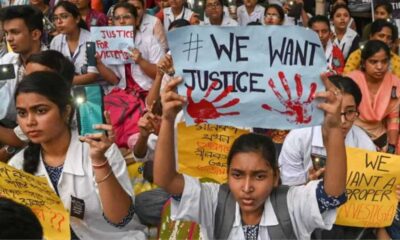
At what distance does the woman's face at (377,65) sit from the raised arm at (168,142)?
2.94 m

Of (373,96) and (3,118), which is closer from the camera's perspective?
(3,118)

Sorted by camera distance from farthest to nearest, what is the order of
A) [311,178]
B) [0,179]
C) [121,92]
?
[121,92] → [311,178] → [0,179]

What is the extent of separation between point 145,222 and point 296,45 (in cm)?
134

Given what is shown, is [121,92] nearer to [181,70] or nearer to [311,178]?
[311,178]

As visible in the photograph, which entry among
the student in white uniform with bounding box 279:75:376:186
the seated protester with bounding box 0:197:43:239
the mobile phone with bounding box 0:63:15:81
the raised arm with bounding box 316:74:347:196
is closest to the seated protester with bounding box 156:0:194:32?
the mobile phone with bounding box 0:63:15:81

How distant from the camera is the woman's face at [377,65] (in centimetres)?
490

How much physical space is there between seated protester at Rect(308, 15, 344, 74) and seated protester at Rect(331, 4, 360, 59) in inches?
15.4

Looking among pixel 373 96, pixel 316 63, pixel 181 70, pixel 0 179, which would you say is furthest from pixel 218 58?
pixel 373 96

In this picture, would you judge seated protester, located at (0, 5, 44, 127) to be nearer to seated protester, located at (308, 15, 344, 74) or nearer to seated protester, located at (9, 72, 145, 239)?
seated protester, located at (9, 72, 145, 239)

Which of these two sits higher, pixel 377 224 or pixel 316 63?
pixel 316 63

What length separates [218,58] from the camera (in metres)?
2.38

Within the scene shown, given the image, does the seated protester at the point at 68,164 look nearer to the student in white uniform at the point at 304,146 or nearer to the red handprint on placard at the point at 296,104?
the red handprint on placard at the point at 296,104

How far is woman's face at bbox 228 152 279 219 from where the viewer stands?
2.40 meters

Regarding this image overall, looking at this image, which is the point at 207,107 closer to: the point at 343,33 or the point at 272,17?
the point at 272,17
